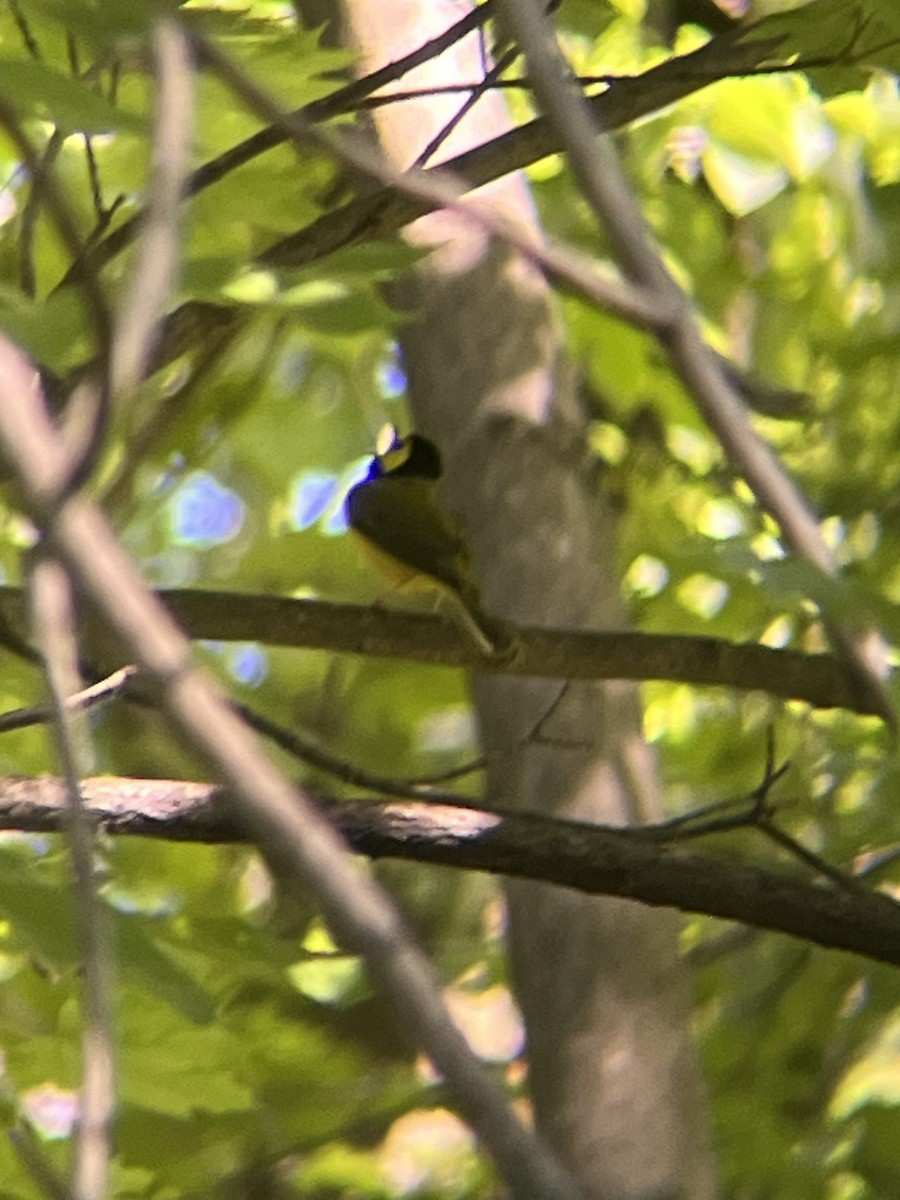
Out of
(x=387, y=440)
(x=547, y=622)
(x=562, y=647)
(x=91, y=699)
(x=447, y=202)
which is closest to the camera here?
(x=447, y=202)

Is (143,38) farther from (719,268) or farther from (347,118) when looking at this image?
(719,268)

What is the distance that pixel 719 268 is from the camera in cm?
287

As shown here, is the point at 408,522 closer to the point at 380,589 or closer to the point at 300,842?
the point at 380,589

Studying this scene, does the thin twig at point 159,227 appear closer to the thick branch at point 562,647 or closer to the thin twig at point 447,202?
the thin twig at point 447,202

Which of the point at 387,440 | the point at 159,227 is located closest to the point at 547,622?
the point at 387,440

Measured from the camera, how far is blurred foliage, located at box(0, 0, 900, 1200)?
158 centimetres

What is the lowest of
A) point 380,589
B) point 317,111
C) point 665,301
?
point 665,301

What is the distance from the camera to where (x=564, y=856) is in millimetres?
1585

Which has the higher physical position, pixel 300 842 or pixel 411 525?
pixel 411 525

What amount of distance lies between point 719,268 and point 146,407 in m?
1.05

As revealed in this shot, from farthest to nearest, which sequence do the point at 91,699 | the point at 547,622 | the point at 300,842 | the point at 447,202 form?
the point at 547,622 < the point at 91,699 < the point at 447,202 < the point at 300,842

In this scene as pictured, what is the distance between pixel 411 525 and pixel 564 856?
134cm

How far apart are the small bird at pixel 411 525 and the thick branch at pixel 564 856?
876 mm

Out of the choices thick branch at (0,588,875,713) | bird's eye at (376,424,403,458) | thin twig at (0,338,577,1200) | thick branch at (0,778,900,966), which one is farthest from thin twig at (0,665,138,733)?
bird's eye at (376,424,403,458)
